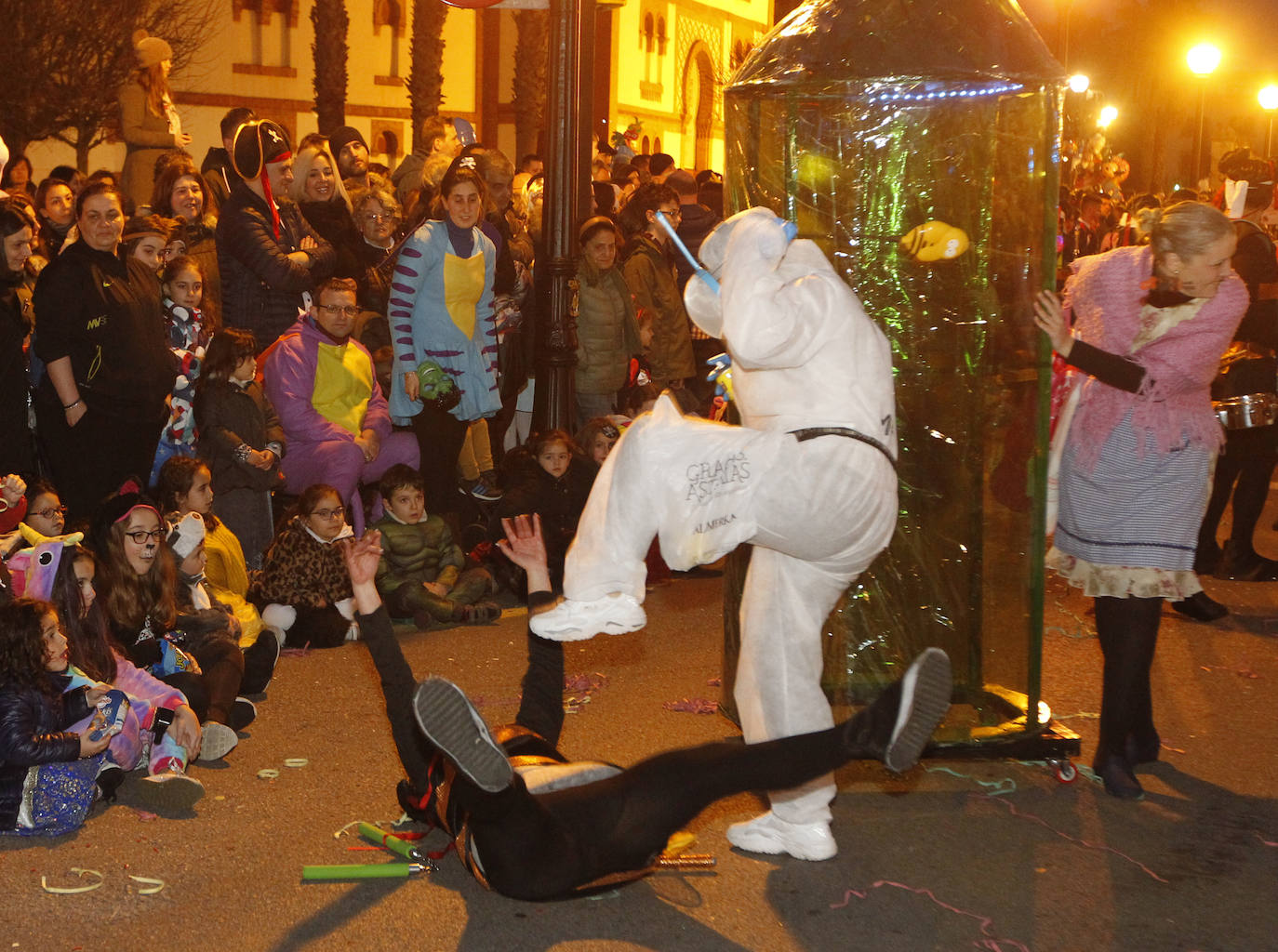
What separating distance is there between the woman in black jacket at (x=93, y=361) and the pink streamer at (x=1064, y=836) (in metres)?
3.98

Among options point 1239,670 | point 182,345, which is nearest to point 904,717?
point 1239,670

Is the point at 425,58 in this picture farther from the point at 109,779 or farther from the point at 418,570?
the point at 109,779

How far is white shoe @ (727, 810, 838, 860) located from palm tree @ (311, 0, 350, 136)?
1140 inches

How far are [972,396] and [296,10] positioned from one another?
104 feet

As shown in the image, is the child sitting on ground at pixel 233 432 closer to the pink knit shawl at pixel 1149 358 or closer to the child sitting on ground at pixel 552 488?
the child sitting on ground at pixel 552 488

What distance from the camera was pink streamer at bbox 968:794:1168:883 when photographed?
4559 mm

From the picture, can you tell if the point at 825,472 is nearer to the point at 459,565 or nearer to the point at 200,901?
the point at 200,901

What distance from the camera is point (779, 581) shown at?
14.4ft

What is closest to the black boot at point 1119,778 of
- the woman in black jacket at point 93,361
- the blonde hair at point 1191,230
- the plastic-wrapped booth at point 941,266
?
the plastic-wrapped booth at point 941,266

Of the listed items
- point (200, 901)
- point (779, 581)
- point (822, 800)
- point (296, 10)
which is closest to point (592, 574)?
point (779, 581)

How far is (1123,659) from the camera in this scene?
204 inches

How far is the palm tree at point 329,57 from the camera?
3152cm

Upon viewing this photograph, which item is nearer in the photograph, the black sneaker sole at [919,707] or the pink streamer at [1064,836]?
the black sneaker sole at [919,707]

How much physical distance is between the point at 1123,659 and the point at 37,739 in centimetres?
353
